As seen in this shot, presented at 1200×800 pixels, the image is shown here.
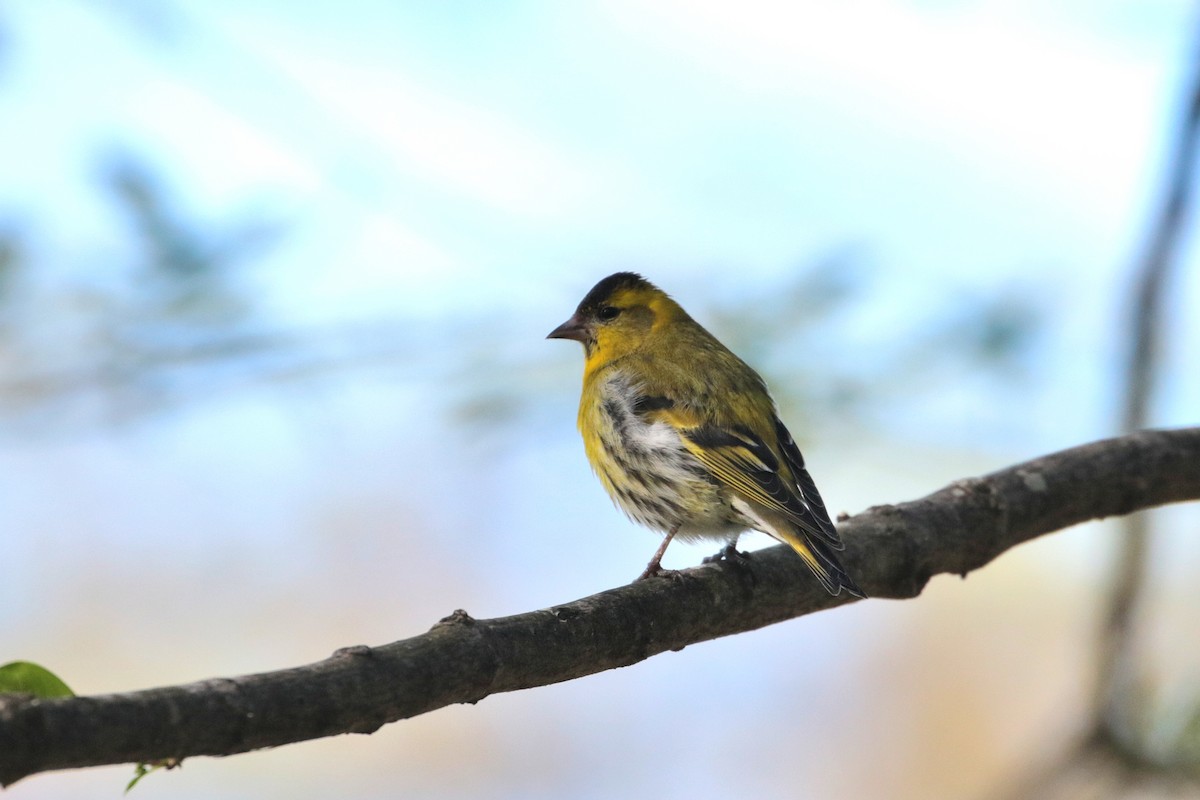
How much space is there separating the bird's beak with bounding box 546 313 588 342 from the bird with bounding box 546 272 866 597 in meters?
0.08

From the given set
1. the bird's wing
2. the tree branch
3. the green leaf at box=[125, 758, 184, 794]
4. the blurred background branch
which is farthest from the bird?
the green leaf at box=[125, 758, 184, 794]

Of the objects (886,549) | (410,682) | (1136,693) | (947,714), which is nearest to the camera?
(410,682)

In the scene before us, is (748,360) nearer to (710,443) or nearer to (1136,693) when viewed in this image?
(710,443)

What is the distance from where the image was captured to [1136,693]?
14.2 feet

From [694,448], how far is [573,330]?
3.88 ft

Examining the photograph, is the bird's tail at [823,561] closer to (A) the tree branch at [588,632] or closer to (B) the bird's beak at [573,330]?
(A) the tree branch at [588,632]

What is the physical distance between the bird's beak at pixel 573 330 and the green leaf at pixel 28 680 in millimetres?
3302

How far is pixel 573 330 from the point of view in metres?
5.14

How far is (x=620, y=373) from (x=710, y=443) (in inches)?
25.5

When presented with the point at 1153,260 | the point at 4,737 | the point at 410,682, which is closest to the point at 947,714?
the point at 1153,260

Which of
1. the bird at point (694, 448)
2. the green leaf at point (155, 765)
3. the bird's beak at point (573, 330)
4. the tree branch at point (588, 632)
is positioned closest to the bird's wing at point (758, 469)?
the bird at point (694, 448)

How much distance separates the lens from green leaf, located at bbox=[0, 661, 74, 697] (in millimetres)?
1888

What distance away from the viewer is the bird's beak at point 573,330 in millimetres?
5117

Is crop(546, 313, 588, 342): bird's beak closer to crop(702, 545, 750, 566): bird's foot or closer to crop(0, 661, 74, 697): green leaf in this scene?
crop(702, 545, 750, 566): bird's foot
